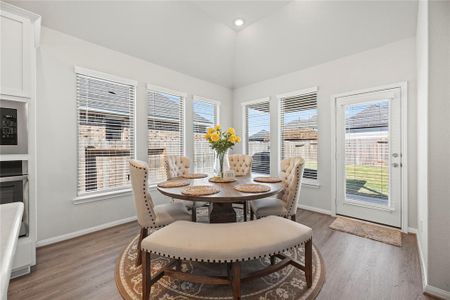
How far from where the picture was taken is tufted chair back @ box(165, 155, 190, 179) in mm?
3154

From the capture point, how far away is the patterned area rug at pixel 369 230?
2664 mm

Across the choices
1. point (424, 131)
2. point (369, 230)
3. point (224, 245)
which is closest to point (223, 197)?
point (224, 245)

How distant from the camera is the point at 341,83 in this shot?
3.53 metres

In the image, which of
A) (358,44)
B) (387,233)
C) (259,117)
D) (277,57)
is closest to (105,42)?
(277,57)

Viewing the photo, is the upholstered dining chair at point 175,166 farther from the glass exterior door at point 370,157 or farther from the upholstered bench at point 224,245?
the glass exterior door at point 370,157

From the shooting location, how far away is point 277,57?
3.96 meters

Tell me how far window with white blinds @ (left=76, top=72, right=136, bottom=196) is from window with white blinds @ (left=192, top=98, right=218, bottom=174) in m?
1.40

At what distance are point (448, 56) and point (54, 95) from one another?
417 centimetres

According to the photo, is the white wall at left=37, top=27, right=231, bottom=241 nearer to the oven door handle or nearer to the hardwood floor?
the hardwood floor

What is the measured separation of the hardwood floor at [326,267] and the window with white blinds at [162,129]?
1.32 metres

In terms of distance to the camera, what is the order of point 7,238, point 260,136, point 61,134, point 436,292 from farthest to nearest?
1. point 260,136
2. point 61,134
3. point 436,292
4. point 7,238

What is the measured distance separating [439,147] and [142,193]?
8.63 feet

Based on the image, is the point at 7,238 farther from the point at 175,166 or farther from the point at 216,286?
the point at 175,166

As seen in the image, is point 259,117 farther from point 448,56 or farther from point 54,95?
point 54,95
